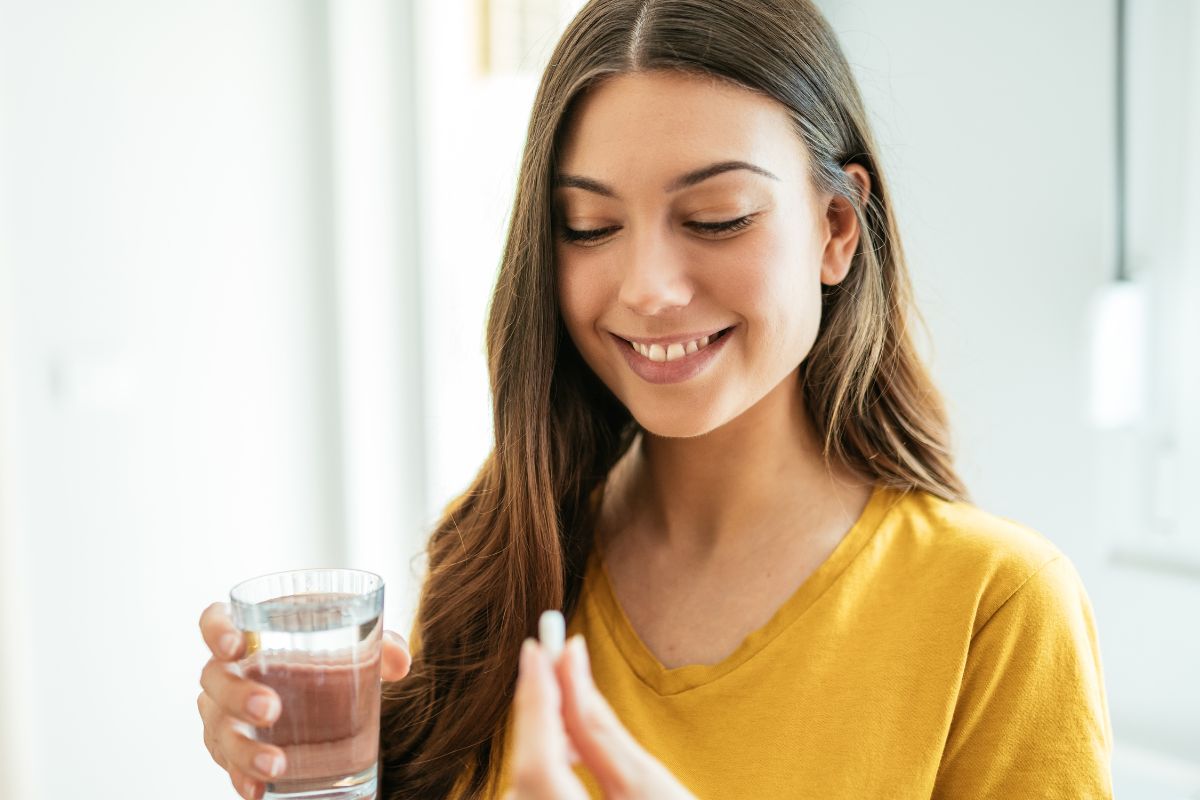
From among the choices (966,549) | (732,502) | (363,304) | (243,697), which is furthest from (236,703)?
(363,304)

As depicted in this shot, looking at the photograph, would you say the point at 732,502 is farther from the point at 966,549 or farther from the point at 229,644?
the point at 229,644

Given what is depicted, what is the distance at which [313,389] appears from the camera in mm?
2955

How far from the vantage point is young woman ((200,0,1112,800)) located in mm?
1097

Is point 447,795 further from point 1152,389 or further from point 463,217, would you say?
point 463,217

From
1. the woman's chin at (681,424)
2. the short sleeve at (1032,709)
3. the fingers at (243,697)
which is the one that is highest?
the woman's chin at (681,424)

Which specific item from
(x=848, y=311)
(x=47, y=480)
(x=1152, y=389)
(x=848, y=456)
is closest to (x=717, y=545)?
(x=848, y=456)

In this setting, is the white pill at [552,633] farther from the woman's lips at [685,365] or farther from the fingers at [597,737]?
the woman's lips at [685,365]

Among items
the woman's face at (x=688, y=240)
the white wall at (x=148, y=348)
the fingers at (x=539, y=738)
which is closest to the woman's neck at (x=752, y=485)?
the woman's face at (x=688, y=240)

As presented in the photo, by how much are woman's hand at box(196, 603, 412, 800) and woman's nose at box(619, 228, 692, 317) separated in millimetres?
410

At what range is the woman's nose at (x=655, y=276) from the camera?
43.1 inches

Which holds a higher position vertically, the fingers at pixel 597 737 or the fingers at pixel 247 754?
the fingers at pixel 597 737

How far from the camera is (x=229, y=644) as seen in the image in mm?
934

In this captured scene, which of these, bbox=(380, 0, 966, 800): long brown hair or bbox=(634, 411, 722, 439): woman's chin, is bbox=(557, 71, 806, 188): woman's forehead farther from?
bbox=(634, 411, 722, 439): woman's chin

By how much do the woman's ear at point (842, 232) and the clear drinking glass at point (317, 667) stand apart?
2.09ft
